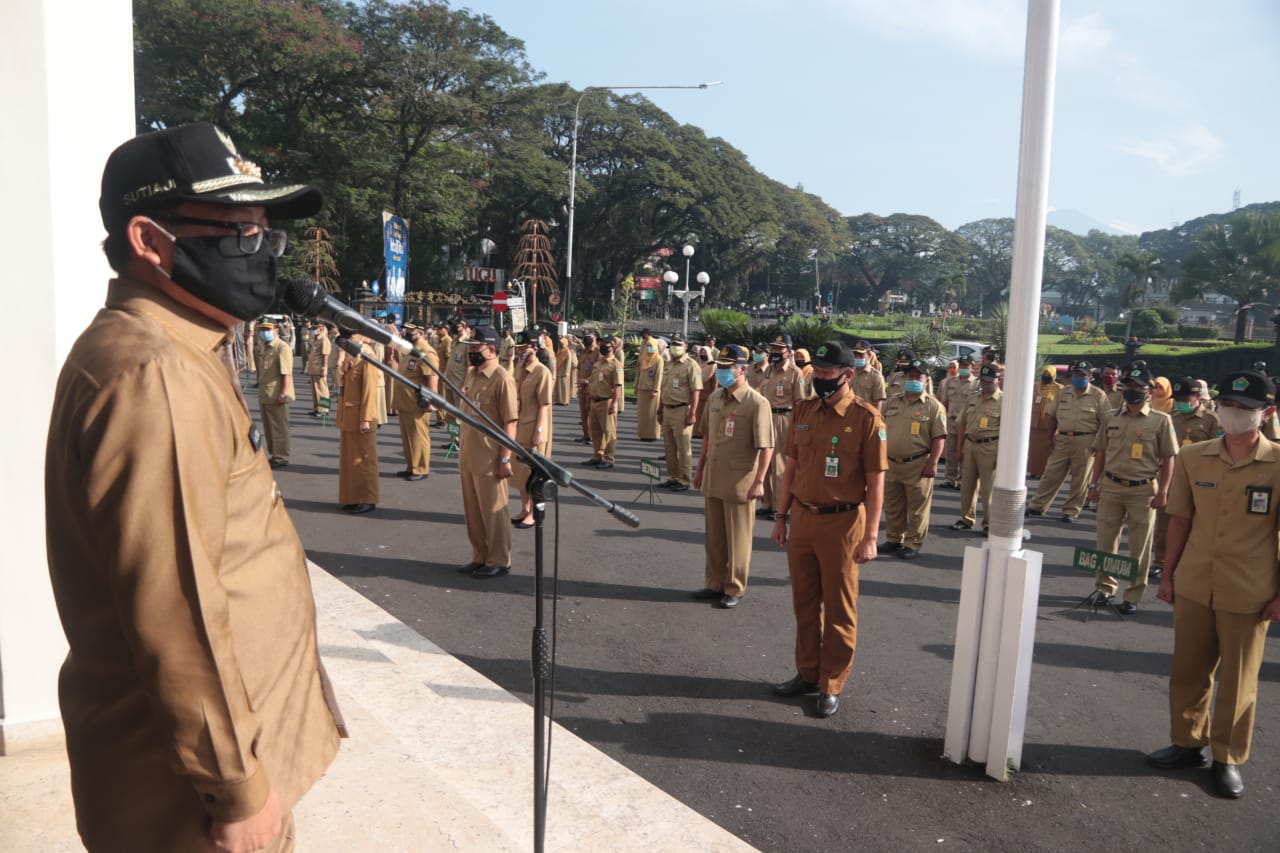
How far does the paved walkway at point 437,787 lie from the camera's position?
295 centimetres

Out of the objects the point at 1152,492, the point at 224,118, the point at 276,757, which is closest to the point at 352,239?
the point at 224,118

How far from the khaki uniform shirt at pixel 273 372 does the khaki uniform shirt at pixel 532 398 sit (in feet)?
14.2

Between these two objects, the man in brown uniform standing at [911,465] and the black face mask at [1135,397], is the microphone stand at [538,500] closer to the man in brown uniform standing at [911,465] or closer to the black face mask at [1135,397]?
the man in brown uniform standing at [911,465]

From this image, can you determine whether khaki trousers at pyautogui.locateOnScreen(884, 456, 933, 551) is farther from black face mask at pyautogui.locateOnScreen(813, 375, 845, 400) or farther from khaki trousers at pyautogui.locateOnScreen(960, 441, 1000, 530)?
black face mask at pyautogui.locateOnScreen(813, 375, 845, 400)


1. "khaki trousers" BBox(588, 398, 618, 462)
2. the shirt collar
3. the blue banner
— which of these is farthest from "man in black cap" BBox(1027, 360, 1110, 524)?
the blue banner

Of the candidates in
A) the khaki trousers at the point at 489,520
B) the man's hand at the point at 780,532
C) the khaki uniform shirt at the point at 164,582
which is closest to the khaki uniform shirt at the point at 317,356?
the khaki trousers at the point at 489,520

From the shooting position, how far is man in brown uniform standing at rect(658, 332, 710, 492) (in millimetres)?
12156

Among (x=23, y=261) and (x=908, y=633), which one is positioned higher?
(x=23, y=261)

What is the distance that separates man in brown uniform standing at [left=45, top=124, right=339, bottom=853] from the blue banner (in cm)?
2152

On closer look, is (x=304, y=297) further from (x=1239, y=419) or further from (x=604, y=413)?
(x=604, y=413)

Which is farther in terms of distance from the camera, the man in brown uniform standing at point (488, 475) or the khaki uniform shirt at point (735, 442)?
the man in brown uniform standing at point (488, 475)

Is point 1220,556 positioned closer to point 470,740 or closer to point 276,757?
point 470,740

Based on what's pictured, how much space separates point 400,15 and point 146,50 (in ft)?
34.0

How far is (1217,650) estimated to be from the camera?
436 cm
